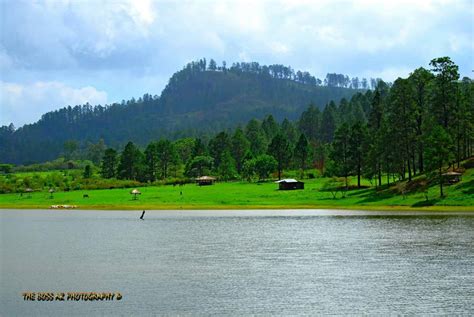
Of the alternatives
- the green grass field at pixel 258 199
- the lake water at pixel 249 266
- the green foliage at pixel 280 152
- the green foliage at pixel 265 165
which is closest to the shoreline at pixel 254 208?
the green grass field at pixel 258 199

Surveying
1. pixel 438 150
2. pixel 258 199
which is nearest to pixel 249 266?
pixel 438 150

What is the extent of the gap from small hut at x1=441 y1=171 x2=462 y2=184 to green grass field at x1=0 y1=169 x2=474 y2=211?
114 cm

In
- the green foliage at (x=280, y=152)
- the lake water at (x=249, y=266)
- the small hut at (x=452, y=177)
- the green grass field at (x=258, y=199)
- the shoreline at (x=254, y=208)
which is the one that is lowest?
the lake water at (x=249, y=266)

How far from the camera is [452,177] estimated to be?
109625 mm

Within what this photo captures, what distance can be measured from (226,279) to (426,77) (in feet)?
312

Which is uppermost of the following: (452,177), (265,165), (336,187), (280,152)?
(280,152)

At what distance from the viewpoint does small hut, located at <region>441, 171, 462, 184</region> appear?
10907 cm

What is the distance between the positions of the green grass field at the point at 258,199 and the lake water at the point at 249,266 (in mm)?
15177

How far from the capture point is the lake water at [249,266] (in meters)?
36.5

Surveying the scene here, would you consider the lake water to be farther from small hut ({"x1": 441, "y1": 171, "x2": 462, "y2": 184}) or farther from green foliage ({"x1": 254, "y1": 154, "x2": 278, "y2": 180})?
green foliage ({"x1": 254, "y1": 154, "x2": 278, "y2": 180})

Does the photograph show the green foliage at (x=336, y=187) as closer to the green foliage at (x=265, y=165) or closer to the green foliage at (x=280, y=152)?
the green foliage at (x=265, y=165)

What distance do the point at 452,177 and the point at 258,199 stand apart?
40.2m

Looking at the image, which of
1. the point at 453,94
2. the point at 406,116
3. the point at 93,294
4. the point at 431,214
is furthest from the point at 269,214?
the point at 93,294

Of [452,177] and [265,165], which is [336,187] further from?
[265,165]
